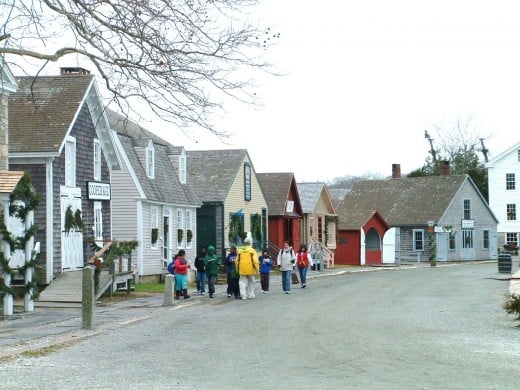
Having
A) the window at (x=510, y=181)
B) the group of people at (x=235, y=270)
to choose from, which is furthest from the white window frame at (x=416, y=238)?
the group of people at (x=235, y=270)

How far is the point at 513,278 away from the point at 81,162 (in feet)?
62.0

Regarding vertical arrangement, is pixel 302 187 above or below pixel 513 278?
above

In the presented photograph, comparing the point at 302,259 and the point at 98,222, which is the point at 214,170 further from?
the point at 98,222

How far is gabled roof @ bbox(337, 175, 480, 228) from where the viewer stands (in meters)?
70.1

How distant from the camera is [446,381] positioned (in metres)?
11.5

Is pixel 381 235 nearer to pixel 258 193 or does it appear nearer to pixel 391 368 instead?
pixel 258 193

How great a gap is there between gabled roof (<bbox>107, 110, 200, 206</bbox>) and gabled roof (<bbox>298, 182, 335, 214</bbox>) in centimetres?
1566

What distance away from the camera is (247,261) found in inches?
1102

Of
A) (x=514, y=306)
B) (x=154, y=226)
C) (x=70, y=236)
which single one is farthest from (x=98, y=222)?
(x=514, y=306)

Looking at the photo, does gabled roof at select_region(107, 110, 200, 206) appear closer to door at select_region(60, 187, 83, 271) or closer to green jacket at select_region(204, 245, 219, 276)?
door at select_region(60, 187, 83, 271)

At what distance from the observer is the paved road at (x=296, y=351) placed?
11.8 meters

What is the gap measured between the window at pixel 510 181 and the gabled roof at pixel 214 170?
1619 inches

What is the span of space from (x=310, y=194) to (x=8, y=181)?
1499 inches

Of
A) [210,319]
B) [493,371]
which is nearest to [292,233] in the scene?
[210,319]
